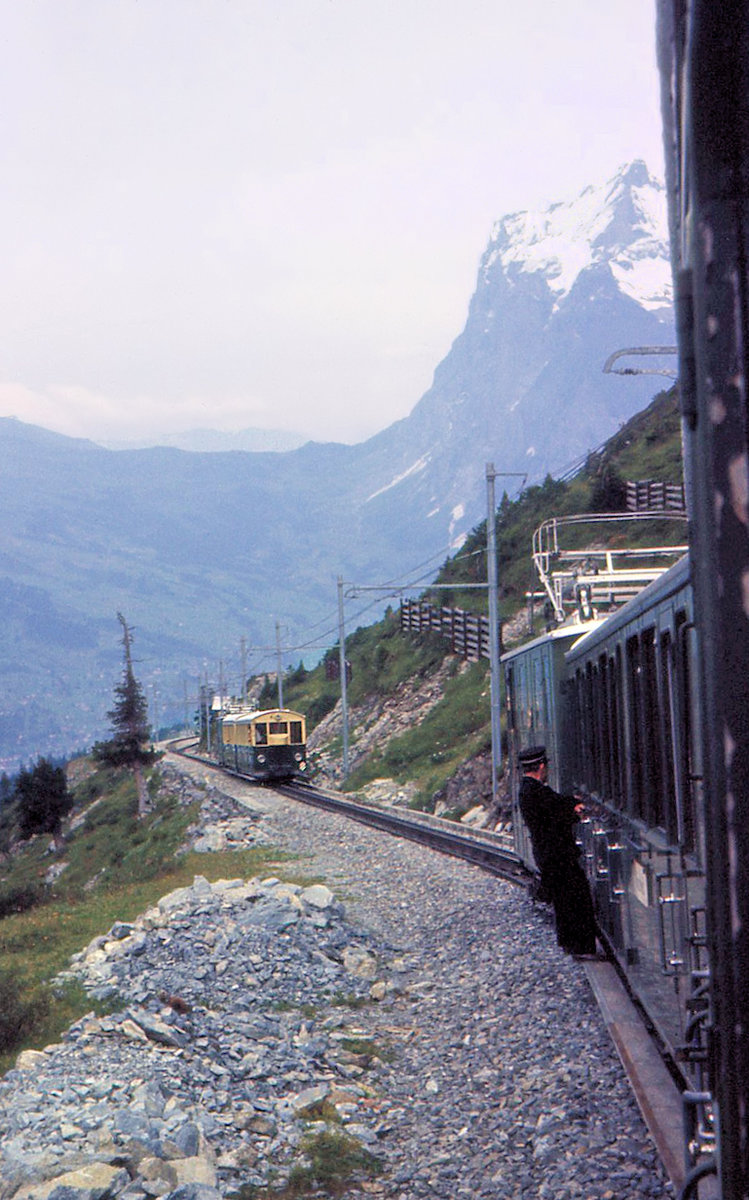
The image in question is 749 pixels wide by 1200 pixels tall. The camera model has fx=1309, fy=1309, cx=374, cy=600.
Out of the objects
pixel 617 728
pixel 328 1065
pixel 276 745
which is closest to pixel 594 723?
pixel 617 728

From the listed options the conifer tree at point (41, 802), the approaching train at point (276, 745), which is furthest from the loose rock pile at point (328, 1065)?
the conifer tree at point (41, 802)

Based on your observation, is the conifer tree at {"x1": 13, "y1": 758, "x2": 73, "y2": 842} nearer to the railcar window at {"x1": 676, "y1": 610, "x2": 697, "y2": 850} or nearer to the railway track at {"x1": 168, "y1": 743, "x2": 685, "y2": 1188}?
the railway track at {"x1": 168, "y1": 743, "x2": 685, "y2": 1188}

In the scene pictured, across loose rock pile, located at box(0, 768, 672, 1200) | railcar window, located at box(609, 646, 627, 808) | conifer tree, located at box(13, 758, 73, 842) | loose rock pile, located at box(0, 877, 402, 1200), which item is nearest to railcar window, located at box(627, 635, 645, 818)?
railcar window, located at box(609, 646, 627, 808)

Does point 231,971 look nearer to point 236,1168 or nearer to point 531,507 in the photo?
point 236,1168

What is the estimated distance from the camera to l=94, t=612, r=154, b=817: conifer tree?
202 feet

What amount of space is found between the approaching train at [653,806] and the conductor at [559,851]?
0.46 ft

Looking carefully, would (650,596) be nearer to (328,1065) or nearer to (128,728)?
(328,1065)

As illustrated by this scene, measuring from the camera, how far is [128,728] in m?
63.7

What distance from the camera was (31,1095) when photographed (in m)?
7.90

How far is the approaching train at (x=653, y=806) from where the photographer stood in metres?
4.70

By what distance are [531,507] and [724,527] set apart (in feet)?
203

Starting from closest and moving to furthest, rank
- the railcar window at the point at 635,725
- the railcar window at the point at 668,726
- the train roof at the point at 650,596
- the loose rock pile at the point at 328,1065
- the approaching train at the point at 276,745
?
the train roof at the point at 650,596
the railcar window at the point at 668,726
the loose rock pile at the point at 328,1065
the railcar window at the point at 635,725
the approaching train at the point at 276,745

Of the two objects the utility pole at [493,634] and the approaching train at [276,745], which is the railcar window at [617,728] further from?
the approaching train at [276,745]

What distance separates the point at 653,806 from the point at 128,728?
194ft
